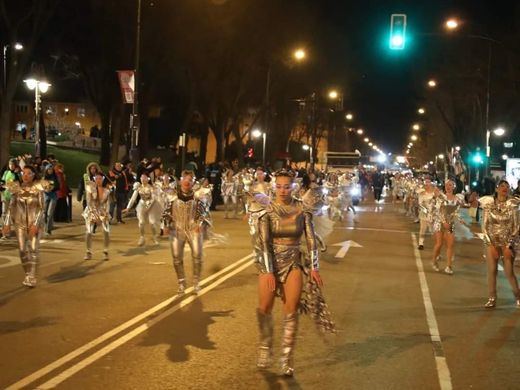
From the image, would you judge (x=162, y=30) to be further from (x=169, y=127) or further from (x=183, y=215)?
(x=169, y=127)

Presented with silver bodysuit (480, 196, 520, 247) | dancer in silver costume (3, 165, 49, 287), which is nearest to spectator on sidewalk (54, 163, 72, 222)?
dancer in silver costume (3, 165, 49, 287)

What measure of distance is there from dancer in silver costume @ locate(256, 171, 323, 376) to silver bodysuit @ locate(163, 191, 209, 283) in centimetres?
419

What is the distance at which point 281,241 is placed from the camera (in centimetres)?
654

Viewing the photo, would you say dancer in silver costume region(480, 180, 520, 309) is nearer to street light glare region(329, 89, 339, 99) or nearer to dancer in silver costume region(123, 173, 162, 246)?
dancer in silver costume region(123, 173, 162, 246)

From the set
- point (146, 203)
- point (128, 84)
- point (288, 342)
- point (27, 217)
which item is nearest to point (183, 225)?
point (27, 217)

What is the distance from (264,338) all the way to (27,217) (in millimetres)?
5688

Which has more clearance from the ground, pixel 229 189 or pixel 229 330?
pixel 229 189

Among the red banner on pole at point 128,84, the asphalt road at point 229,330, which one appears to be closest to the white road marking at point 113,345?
the asphalt road at point 229,330

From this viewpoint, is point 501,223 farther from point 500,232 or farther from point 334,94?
point 334,94

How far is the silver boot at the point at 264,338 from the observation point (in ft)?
21.7

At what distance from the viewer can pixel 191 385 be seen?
613cm

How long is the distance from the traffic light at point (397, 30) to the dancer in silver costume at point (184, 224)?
1002cm

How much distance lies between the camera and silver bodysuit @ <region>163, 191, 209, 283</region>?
1066 cm

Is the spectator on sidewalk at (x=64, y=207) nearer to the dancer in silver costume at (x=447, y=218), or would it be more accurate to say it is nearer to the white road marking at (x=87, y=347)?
the white road marking at (x=87, y=347)
